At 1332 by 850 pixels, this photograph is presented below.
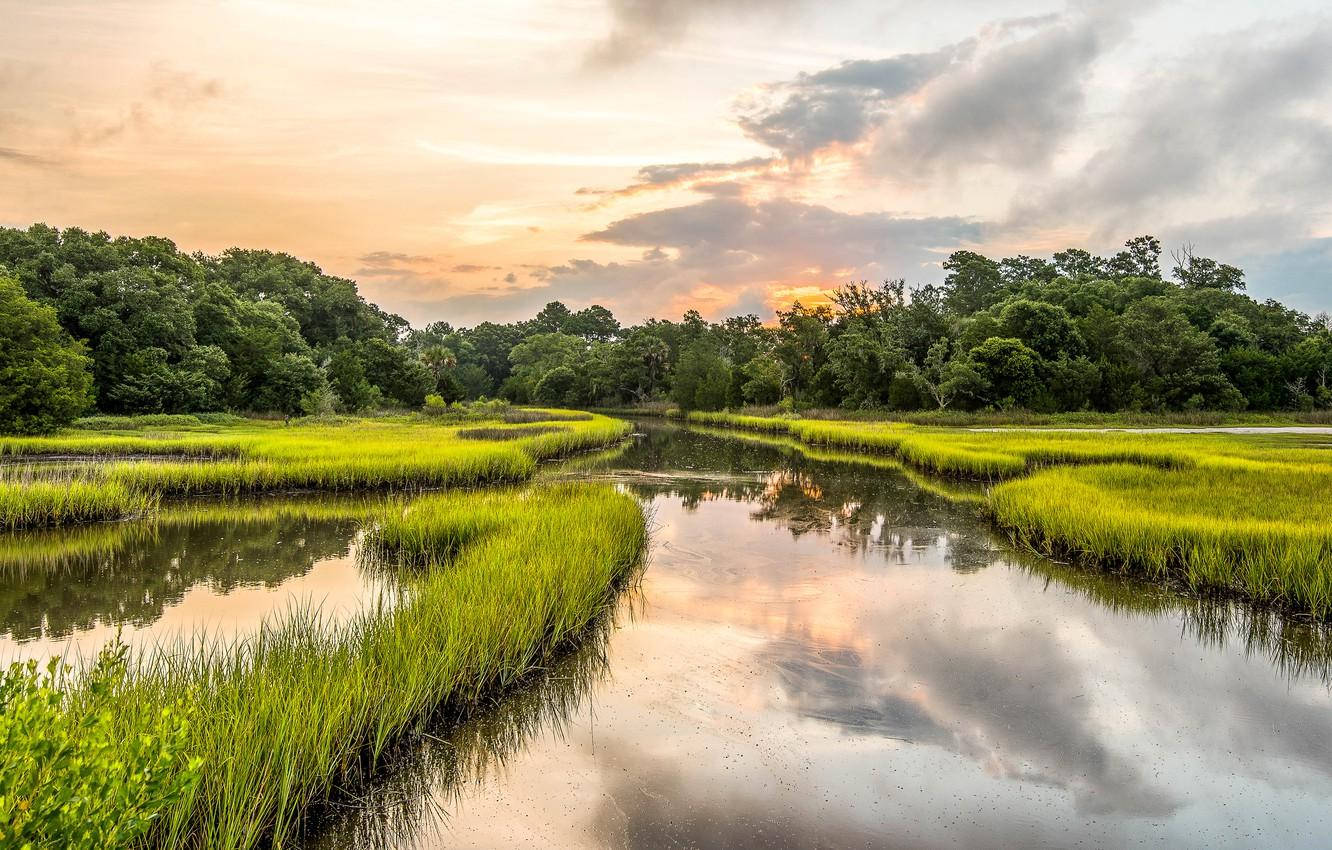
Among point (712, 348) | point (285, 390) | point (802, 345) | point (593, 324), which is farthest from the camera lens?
point (593, 324)

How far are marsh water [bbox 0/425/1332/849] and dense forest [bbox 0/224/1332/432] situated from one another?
2288cm

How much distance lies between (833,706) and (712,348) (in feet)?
204

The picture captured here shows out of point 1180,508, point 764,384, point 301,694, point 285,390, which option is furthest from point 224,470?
point 764,384

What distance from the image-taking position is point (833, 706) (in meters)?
5.93

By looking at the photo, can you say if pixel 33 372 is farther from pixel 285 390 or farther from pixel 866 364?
pixel 866 364

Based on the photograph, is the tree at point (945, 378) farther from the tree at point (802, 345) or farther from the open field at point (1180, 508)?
the open field at point (1180, 508)

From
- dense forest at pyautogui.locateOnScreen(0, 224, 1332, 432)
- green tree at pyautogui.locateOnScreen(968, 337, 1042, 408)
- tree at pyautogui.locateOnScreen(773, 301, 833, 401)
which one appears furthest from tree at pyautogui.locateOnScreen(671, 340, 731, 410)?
green tree at pyautogui.locateOnScreen(968, 337, 1042, 408)

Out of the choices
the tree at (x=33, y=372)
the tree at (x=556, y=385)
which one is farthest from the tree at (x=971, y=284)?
the tree at (x=33, y=372)

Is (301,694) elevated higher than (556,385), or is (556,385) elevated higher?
(556,385)

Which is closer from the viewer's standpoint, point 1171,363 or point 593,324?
point 1171,363

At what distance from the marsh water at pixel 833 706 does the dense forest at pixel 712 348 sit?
22879 millimetres

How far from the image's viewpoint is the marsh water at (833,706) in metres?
4.30

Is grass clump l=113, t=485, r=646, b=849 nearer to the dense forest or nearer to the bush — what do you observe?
the bush

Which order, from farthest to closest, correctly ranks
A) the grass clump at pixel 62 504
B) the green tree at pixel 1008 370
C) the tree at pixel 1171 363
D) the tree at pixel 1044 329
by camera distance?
the tree at pixel 1044 329 → the green tree at pixel 1008 370 → the tree at pixel 1171 363 → the grass clump at pixel 62 504
